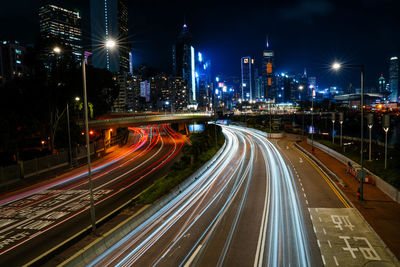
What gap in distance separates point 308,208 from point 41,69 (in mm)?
35429

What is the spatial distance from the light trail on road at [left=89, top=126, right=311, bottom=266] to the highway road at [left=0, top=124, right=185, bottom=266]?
469 centimetres

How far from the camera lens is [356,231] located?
14.5m

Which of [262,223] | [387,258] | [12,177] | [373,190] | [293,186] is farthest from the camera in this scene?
[12,177]

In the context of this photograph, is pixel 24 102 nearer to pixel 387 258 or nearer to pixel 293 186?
pixel 293 186

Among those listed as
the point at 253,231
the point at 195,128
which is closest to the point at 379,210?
the point at 253,231

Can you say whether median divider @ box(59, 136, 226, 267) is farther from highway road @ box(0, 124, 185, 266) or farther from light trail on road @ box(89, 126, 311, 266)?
highway road @ box(0, 124, 185, 266)

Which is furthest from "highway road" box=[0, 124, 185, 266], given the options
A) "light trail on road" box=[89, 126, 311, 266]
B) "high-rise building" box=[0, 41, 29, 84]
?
"high-rise building" box=[0, 41, 29, 84]

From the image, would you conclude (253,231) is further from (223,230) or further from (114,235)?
(114,235)

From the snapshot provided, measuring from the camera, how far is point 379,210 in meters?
16.8

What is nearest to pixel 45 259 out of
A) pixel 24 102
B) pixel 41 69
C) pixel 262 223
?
pixel 262 223

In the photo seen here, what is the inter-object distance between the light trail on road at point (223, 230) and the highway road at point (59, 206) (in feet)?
15.4

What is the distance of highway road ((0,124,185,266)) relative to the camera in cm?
1476

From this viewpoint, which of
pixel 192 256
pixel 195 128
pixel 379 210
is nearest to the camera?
pixel 192 256

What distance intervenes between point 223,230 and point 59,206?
13.7 m
